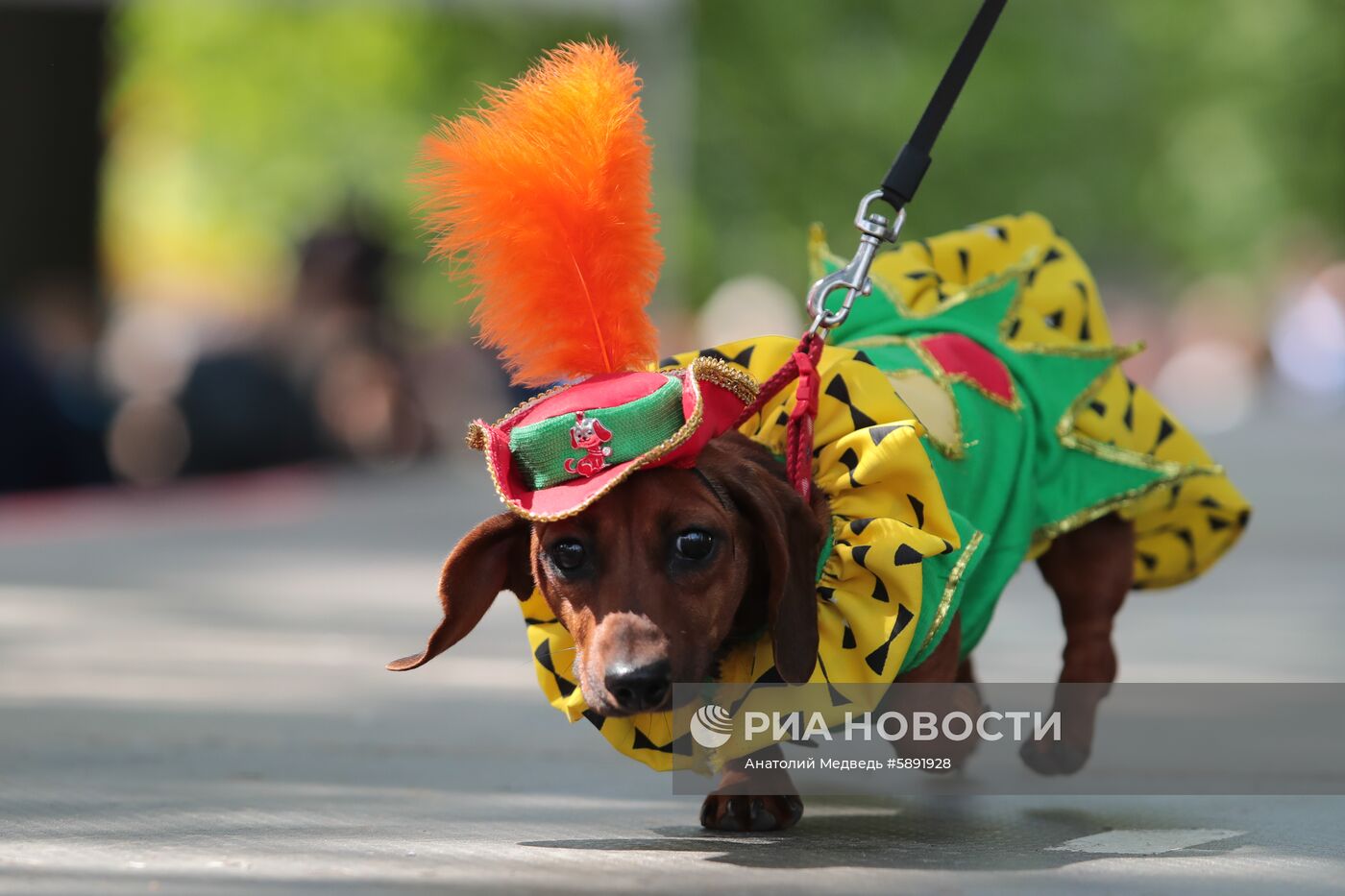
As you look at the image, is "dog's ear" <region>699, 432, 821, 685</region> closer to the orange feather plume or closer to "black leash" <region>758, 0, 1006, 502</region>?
"black leash" <region>758, 0, 1006, 502</region>

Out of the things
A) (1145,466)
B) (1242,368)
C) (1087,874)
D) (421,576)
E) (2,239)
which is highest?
(1242,368)

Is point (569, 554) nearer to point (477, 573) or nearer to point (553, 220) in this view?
point (477, 573)

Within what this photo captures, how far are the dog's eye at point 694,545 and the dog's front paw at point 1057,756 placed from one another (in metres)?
1.34

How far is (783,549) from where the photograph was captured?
3.75 meters

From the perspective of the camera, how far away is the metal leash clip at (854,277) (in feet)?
14.2

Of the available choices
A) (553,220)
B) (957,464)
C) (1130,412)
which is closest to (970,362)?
(957,464)

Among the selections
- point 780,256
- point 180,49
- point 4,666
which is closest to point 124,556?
point 4,666

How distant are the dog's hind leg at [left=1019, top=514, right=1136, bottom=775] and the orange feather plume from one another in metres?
1.35

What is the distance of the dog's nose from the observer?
11.5 ft

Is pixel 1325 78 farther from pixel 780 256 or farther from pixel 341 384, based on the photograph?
pixel 341 384

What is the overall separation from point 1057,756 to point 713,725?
3.77 feet

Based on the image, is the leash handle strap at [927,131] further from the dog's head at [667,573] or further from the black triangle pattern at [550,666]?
the black triangle pattern at [550,666]

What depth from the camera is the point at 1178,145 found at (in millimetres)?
30141

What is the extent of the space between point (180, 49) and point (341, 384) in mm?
18230
